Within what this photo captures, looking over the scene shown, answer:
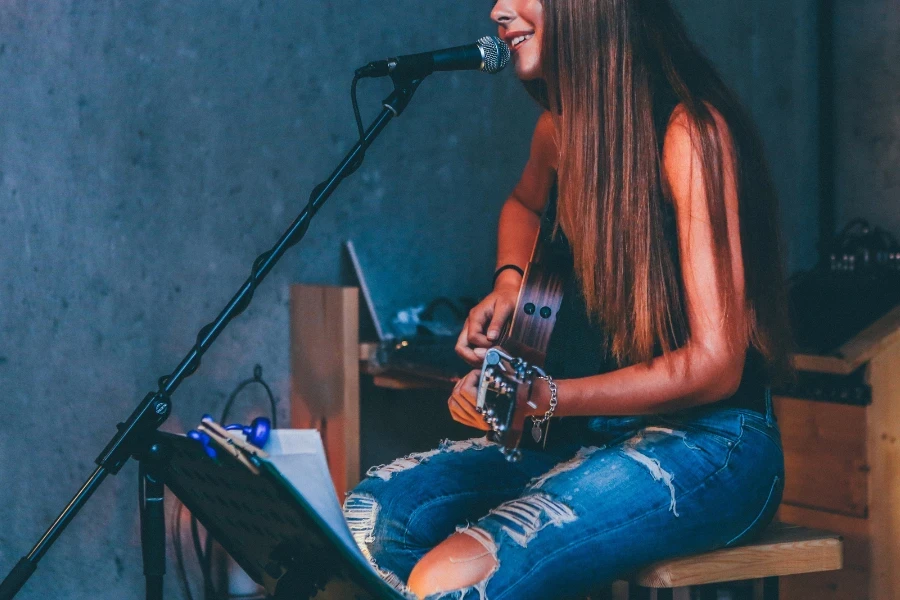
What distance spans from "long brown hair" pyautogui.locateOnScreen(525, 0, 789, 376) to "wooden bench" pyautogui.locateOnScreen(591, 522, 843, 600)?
24 cm

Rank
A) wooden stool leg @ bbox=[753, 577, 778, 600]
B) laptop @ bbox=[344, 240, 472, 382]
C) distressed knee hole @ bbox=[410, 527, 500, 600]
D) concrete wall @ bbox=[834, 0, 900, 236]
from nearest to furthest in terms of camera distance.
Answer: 1. distressed knee hole @ bbox=[410, 527, 500, 600]
2. wooden stool leg @ bbox=[753, 577, 778, 600]
3. laptop @ bbox=[344, 240, 472, 382]
4. concrete wall @ bbox=[834, 0, 900, 236]

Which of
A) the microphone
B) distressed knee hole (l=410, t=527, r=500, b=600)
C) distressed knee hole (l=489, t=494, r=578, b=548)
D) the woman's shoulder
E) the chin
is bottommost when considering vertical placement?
distressed knee hole (l=410, t=527, r=500, b=600)

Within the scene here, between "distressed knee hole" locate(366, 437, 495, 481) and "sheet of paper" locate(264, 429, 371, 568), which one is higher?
"sheet of paper" locate(264, 429, 371, 568)

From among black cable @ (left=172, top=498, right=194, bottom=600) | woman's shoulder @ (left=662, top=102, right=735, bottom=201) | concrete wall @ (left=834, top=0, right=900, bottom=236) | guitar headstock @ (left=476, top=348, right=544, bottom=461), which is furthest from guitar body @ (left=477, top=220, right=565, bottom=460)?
concrete wall @ (left=834, top=0, right=900, bottom=236)

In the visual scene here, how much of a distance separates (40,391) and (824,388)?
176 cm

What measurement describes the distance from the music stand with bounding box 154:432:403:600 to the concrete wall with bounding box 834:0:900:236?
2.12 meters

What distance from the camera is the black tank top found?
52.0 inches

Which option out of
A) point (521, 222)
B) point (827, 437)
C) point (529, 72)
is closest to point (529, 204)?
point (521, 222)

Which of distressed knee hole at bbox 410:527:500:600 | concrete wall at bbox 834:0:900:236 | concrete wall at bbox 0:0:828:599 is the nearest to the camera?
distressed knee hole at bbox 410:527:500:600

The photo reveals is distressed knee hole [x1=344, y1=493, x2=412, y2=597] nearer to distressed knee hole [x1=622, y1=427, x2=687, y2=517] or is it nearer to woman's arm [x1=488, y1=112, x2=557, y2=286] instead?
distressed knee hole [x1=622, y1=427, x2=687, y2=517]

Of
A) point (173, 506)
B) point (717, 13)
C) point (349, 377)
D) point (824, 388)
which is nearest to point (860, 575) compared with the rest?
point (824, 388)

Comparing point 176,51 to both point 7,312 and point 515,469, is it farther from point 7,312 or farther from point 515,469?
point 515,469

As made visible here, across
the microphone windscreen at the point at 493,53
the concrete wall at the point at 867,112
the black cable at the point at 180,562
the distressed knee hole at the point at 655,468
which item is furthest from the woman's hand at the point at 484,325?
the concrete wall at the point at 867,112

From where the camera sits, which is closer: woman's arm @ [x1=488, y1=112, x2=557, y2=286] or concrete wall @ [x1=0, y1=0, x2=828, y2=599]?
woman's arm @ [x1=488, y1=112, x2=557, y2=286]
